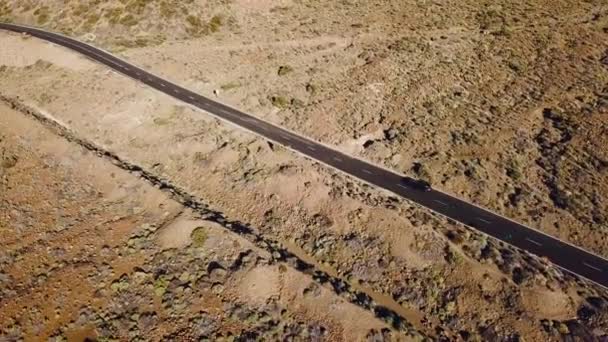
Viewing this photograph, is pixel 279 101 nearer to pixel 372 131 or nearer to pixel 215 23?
pixel 372 131

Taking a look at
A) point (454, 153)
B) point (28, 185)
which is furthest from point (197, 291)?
point (454, 153)

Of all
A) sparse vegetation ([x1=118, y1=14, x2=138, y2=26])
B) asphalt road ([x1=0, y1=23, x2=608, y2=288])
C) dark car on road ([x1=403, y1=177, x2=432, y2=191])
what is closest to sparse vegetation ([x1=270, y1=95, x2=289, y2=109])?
asphalt road ([x1=0, y1=23, x2=608, y2=288])

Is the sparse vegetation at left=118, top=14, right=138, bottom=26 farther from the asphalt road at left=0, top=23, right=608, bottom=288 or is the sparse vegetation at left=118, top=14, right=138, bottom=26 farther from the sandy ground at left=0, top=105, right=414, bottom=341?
the sandy ground at left=0, top=105, right=414, bottom=341

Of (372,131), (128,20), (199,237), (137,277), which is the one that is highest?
(128,20)

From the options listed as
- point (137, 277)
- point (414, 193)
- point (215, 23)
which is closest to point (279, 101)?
point (414, 193)

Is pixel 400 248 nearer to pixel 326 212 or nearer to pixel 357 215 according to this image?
pixel 357 215

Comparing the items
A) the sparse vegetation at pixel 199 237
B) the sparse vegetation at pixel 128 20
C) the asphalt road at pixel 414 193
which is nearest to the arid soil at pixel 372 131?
the sparse vegetation at pixel 128 20

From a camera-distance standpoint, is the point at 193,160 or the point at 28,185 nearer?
the point at 28,185

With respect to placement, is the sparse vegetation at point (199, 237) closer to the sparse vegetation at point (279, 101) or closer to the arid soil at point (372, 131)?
the arid soil at point (372, 131)
